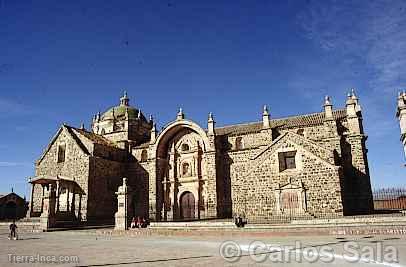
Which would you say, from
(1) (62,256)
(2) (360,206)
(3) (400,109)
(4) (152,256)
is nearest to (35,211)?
(1) (62,256)

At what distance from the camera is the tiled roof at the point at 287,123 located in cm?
2905

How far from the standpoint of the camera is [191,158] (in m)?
32.8

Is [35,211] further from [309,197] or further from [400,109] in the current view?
[400,109]

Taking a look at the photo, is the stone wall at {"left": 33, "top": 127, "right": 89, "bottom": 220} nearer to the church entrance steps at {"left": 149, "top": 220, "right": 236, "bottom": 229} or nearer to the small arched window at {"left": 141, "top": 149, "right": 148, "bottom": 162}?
the small arched window at {"left": 141, "top": 149, "right": 148, "bottom": 162}

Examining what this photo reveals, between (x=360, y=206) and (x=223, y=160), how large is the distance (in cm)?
1239

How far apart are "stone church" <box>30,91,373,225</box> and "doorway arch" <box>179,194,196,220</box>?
0.10m

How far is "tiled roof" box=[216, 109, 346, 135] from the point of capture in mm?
29048

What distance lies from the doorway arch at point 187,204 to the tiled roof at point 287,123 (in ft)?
24.2

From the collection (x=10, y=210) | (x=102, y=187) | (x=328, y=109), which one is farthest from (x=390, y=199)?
(x=10, y=210)

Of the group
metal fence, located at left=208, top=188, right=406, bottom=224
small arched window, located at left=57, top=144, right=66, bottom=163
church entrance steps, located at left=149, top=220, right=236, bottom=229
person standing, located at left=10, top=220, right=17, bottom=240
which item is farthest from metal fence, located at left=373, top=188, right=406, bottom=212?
small arched window, located at left=57, top=144, right=66, bottom=163

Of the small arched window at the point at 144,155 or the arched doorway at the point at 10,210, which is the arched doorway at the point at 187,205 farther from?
the arched doorway at the point at 10,210

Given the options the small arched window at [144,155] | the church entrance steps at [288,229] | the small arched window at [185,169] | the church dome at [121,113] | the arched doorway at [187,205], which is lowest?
the church entrance steps at [288,229]

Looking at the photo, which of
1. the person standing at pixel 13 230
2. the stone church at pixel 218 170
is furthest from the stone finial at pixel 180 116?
the person standing at pixel 13 230

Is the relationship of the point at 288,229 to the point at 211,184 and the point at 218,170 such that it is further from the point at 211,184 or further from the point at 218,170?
the point at 218,170
